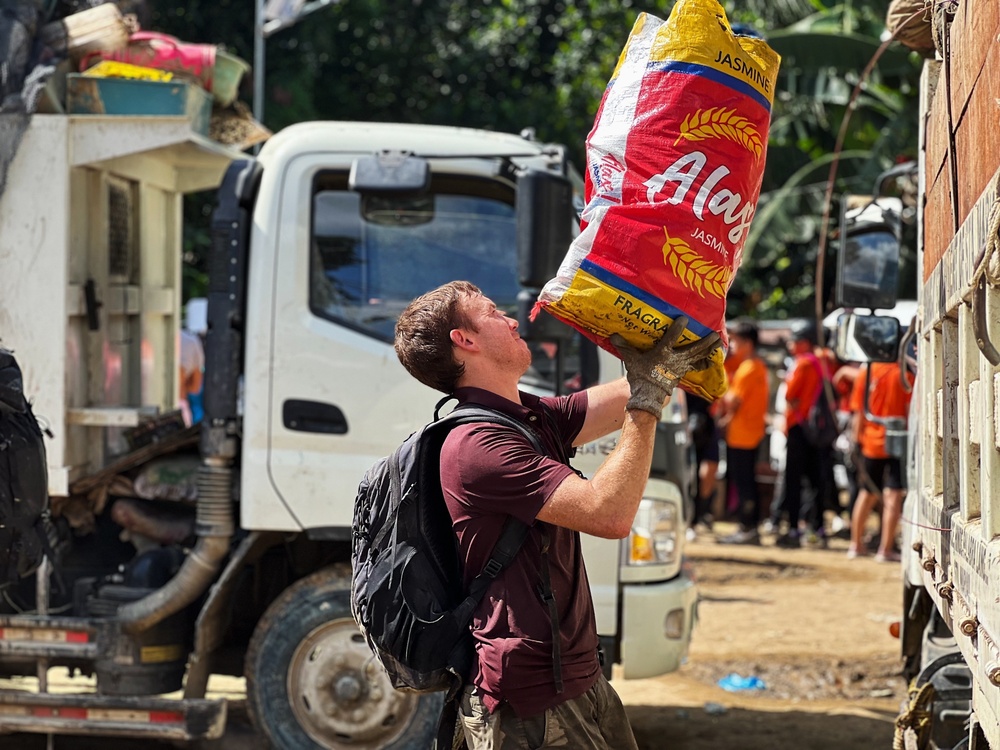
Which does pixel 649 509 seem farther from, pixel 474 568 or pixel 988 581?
pixel 988 581

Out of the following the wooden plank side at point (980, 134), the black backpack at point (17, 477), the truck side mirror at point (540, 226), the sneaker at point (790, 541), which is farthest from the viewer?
the sneaker at point (790, 541)

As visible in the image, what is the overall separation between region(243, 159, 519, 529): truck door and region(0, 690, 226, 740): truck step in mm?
783

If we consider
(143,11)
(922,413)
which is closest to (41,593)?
(143,11)

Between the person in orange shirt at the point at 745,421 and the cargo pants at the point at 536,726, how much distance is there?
29.1ft

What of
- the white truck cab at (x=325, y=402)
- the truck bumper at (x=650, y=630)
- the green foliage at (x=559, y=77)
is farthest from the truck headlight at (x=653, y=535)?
the green foliage at (x=559, y=77)

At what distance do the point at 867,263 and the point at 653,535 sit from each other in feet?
4.68

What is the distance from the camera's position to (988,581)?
89.4 inches

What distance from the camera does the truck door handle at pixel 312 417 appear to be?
491 cm

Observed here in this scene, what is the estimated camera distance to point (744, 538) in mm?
12117

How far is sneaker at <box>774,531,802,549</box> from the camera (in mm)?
11875

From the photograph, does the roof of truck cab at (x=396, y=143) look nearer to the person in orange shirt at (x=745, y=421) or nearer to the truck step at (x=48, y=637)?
the truck step at (x=48, y=637)

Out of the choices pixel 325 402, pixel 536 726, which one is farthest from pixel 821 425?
pixel 536 726

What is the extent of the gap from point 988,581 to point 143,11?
5165mm

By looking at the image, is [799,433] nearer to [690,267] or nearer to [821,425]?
[821,425]
